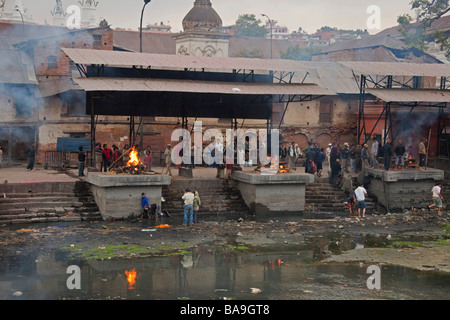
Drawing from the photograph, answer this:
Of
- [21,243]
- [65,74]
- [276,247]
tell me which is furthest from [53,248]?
[65,74]

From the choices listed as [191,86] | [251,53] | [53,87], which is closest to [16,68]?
[53,87]

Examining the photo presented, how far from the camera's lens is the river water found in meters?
14.6

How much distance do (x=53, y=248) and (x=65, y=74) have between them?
878 inches

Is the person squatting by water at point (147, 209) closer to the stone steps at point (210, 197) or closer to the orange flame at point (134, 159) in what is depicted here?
the stone steps at point (210, 197)

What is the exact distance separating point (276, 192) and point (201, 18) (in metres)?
25.0

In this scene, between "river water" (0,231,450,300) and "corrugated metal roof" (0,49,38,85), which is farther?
"corrugated metal roof" (0,49,38,85)

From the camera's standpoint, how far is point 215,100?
1147 inches

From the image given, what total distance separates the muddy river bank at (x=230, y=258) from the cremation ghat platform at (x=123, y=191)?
0.78m

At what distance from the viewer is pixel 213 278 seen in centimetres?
1614

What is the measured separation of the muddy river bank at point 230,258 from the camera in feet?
49.2

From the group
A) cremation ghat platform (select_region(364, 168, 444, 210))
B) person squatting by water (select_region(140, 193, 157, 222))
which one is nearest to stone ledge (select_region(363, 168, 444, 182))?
cremation ghat platform (select_region(364, 168, 444, 210))

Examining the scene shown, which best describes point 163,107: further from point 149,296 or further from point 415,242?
point 149,296

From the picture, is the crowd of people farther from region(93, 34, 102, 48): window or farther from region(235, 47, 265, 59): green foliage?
region(235, 47, 265, 59): green foliage

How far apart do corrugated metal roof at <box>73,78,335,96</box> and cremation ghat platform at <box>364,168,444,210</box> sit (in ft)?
15.1
